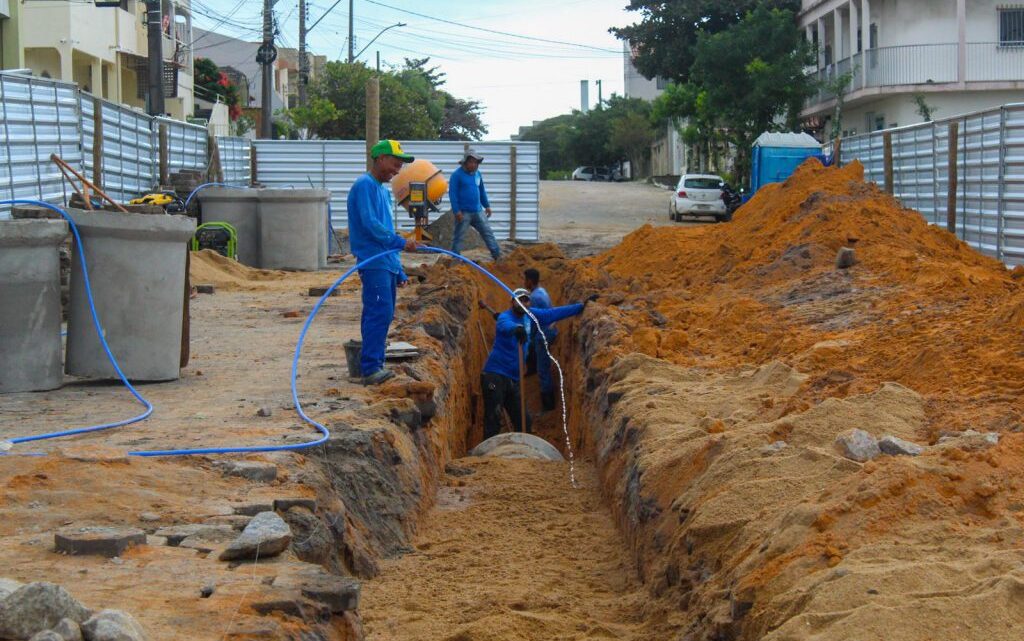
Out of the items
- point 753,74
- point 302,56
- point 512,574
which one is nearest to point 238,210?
point 512,574

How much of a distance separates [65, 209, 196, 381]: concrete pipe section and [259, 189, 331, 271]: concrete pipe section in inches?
411

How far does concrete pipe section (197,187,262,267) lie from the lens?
19.4 metres

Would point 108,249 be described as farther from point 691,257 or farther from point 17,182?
point 691,257

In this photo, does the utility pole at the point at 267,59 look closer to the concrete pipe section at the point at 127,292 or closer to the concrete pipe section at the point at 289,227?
the concrete pipe section at the point at 289,227

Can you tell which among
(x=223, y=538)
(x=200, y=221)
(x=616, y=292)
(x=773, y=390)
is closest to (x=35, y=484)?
(x=223, y=538)

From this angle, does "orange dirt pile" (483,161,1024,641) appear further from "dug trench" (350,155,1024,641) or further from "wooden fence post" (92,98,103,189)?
"wooden fence post" (92,98,103,189)

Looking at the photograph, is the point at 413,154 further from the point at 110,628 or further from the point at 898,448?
the point at 110,628

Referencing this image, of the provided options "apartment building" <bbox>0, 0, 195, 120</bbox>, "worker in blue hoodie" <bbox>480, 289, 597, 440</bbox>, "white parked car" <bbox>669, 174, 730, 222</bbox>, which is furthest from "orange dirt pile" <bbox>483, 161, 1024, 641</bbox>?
"apartment building" <bbox>0, 0, 195, 120</bbox>

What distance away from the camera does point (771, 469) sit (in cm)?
576

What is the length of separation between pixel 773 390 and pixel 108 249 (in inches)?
189

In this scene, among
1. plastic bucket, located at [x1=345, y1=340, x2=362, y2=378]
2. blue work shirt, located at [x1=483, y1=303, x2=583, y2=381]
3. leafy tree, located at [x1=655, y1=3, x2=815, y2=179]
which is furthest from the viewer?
leafy tree, located at [x1=655, y1=3, x2=815, y2=179]

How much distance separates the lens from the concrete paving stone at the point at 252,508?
5.65 m

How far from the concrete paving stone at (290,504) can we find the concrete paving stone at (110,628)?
6.59 feet

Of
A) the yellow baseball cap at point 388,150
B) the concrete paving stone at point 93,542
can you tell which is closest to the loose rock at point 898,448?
the concrete paving stone at point 93,542
